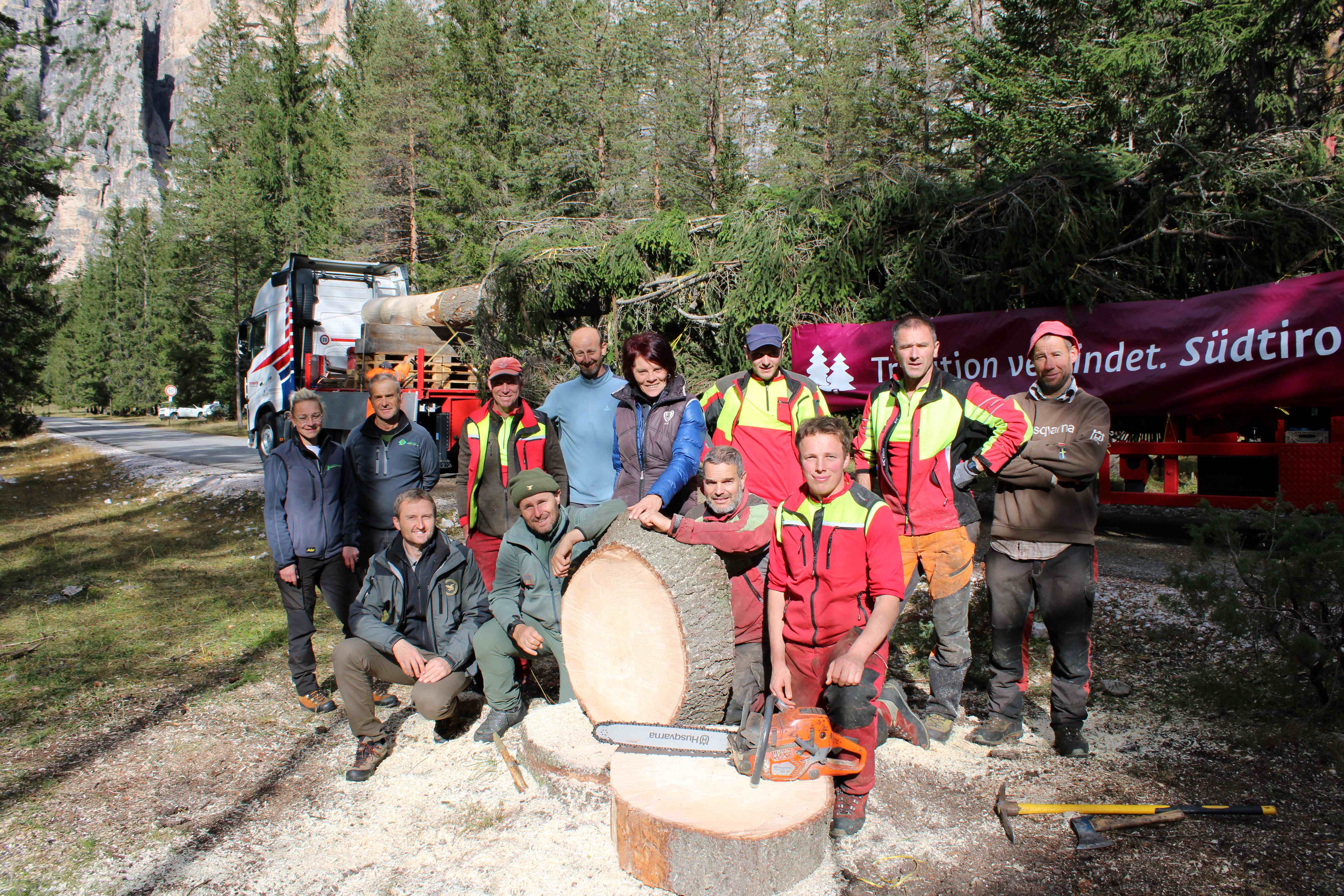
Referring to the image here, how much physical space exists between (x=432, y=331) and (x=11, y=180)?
32.4 feet

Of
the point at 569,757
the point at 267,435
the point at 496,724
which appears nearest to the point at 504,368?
the point at 496,724

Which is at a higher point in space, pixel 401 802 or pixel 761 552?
pixel 761 552

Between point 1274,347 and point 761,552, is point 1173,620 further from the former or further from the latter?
point 761,552

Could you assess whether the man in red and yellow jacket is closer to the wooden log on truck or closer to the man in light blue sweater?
the man in light blue sweater

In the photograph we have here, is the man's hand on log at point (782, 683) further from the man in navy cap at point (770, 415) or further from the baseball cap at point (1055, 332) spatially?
the baseball cap at point (1055, 332)

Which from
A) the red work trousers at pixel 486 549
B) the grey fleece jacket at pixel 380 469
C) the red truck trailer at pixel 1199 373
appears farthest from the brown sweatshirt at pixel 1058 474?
the red truck trailer at pixel 1199 373

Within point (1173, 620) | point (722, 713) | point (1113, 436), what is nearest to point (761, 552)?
point (722, 713)

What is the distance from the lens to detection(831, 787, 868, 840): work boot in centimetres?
284

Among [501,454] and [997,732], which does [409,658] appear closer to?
[501,454]

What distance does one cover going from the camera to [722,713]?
11.0ft

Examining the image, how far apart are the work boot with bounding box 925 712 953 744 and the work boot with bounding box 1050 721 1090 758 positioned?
17.5 inches

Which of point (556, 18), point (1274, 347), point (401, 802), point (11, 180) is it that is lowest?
point (401, 802)

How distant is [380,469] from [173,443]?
20.9m

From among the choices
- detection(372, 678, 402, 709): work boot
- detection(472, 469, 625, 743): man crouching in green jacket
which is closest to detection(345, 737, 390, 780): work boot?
detection(472, 469, 625, 743): man crouching in green jacket
